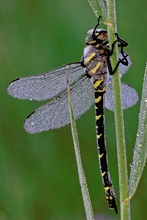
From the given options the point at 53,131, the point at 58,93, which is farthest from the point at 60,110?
the point at 53,131

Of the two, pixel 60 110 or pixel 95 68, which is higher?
pixel 95 68

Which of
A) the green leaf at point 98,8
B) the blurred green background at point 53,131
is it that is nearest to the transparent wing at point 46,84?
the blurred green background at point 53,131

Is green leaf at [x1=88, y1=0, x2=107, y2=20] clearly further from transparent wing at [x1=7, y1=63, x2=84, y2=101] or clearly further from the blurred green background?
the blurred green background

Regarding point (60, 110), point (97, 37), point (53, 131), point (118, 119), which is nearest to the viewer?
point (118, 119)

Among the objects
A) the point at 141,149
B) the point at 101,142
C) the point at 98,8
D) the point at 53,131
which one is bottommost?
the point at 53,131

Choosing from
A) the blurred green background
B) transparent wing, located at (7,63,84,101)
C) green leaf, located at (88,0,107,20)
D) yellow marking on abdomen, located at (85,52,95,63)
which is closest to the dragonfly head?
yellow marking on abdomen, located at (85,52,95,63)

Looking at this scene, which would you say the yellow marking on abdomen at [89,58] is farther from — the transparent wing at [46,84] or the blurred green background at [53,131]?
the blurred green background at [53,131]

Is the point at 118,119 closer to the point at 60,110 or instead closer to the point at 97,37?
the point at 97,37

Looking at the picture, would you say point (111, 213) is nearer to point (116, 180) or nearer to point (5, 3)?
point (116, 180)
